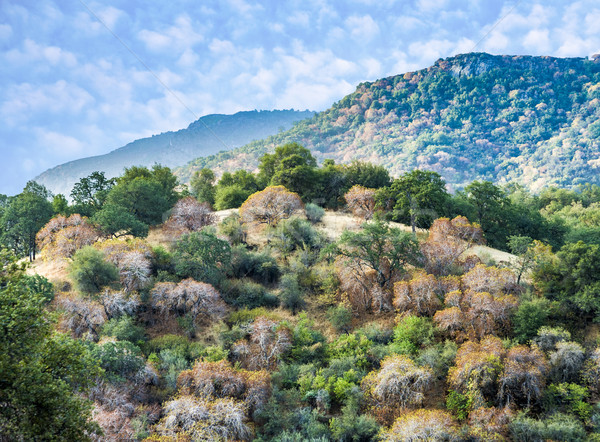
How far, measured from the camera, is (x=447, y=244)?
28.9 metres

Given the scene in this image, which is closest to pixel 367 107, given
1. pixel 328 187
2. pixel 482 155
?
pixel 482 155

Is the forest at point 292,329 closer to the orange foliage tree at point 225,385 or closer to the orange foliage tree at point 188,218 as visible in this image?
the orange foliage tree at point 225,385

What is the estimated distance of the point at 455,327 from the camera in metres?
22.5

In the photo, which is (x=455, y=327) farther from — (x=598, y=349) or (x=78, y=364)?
(x=78, y=364)

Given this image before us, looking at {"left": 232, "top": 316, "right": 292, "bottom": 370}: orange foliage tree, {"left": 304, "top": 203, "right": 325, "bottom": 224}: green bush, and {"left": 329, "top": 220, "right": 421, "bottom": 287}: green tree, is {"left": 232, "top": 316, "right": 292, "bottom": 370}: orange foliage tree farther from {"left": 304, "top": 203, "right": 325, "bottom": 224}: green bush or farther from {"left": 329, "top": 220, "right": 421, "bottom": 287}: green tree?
{"left": 304, "top": 203, "right": 325, "bottom": 224}: green bush

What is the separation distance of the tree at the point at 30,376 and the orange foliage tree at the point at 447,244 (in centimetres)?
2465

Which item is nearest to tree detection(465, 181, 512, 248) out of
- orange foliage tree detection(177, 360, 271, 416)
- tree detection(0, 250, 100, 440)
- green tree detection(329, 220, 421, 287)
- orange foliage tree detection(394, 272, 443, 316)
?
green tree detection(329, 220, 421, 287)

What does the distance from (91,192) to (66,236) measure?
15818mm

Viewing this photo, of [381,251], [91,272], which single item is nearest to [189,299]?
[91,272]

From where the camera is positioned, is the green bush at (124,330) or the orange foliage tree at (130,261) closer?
the green bush at (124,330)

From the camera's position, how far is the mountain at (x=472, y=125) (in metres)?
138

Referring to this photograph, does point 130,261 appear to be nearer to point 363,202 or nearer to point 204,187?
point 363,202

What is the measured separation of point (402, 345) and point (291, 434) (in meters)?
8.70

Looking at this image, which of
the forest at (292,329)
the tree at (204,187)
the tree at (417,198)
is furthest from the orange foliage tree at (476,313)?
the tree at (204,187)
